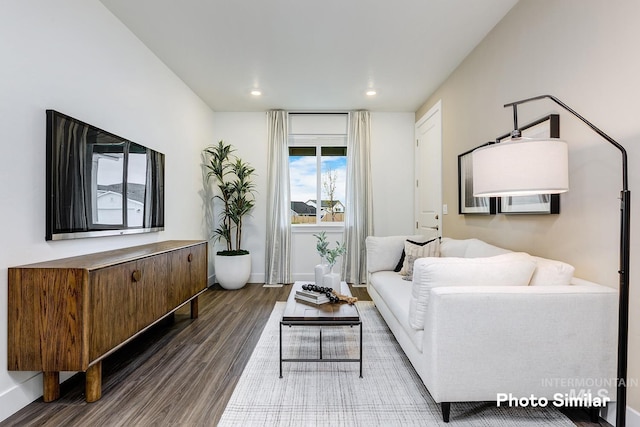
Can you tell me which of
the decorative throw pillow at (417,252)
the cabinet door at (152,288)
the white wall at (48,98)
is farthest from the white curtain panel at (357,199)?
the cabinet door at (152,288)

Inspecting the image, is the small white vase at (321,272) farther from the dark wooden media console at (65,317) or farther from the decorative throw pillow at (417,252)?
the dark wooden media console at (65,317)

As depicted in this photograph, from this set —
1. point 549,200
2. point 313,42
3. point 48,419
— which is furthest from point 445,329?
point 313,42

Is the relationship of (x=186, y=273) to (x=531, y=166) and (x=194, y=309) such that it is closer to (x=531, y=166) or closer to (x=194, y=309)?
(x=194, y=309)

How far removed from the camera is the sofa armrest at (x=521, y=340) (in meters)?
1.63

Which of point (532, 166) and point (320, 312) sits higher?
point (532, 166)

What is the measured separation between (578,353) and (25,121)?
317 centimetres

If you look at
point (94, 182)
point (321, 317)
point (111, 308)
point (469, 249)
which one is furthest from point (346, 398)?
point (94, 182)

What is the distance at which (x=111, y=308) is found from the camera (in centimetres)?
196

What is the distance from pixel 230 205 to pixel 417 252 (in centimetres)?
288

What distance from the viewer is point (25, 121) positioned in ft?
6.16

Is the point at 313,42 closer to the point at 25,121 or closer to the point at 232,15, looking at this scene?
the point at 232,15

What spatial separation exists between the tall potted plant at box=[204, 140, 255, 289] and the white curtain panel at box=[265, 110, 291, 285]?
32 cm

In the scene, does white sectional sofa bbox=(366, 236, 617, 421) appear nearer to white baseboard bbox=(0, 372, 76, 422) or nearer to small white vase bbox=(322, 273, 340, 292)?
small white vase bbox=(322, 273, 340, 292)

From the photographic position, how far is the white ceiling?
2609 millimetres
